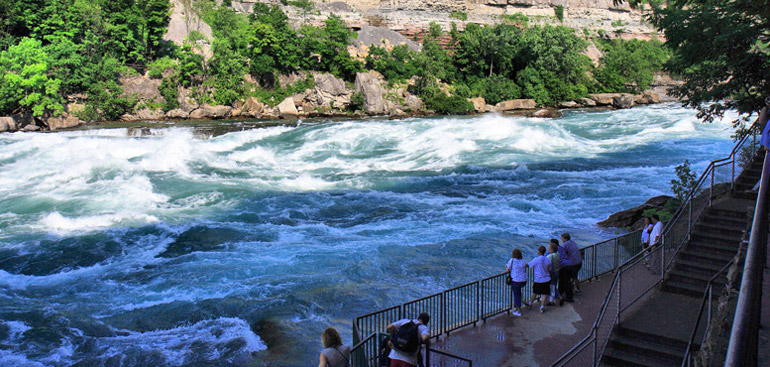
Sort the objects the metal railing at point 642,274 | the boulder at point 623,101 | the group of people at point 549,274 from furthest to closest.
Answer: the boulder at point 623,101
the group of people at point 549,274
the metal railing at point 642,274

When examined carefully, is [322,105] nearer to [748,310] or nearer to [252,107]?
[252,107]

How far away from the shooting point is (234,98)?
5350 cm

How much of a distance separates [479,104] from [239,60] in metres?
22.8

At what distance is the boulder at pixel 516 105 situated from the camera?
2362 inches

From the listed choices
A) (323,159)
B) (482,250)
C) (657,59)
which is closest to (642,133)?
(323,159)

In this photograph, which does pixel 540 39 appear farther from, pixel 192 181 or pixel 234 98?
pixel 192 181

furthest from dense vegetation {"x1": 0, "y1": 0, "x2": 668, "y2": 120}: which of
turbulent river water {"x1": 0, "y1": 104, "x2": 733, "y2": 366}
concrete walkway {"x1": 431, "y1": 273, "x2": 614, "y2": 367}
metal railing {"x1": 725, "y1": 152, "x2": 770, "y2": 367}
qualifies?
metal railing {"x1": 725, "y1": 152, "x2": 770, "y2": 367}

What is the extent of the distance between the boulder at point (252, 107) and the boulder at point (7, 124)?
17070 mm

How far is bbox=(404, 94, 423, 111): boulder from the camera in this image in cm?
5678

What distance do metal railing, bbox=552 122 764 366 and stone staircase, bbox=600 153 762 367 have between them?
152 mm

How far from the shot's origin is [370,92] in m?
55.3

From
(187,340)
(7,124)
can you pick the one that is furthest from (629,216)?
(7,124)

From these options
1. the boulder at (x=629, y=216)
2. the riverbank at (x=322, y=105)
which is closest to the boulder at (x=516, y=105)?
the riverbank at (x=322, y=105)

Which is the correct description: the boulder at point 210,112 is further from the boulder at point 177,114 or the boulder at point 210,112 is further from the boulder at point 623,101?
the boulder at point 623,101
